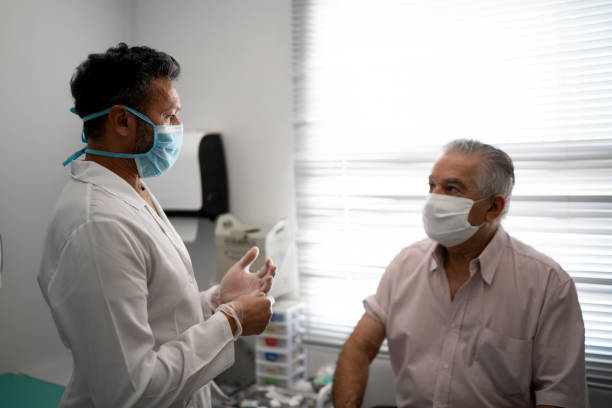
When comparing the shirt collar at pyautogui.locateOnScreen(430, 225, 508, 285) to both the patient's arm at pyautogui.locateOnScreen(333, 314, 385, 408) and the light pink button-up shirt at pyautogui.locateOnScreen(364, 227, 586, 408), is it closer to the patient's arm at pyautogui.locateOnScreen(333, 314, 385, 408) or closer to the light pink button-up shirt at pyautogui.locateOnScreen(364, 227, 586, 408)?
the light pink button-up shirt at pyautogui.locateOnScreen(364, 227, 586, 408)

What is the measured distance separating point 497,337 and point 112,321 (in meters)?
1.21

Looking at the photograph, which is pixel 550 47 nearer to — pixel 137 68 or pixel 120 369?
pixel 137 68

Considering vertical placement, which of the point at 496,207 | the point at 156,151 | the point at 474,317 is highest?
the point at 156,151

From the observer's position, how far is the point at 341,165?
237 cm

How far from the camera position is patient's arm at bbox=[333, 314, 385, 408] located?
1695 mm

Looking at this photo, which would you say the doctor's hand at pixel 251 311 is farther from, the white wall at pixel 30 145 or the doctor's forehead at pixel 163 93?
the white wall at pixel 30 145

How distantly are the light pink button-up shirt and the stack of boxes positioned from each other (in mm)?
774

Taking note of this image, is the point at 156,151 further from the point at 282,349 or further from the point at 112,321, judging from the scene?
the point at 282,349

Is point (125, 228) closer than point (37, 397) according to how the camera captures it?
Yes

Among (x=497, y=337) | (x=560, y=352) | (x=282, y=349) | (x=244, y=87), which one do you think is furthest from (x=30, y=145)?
(x=560, y=352)

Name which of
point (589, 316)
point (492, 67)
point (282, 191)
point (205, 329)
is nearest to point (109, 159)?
point (205, 329)

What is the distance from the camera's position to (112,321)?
96 cm

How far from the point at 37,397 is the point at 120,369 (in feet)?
4.44

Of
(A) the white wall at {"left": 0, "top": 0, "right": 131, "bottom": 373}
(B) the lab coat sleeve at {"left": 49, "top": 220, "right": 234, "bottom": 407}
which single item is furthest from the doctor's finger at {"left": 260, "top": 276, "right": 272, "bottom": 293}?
(A) the white wall at {"left": 0, "top": 0, "right": 131, "bottom": 373}
